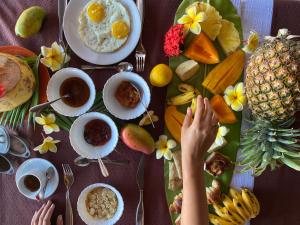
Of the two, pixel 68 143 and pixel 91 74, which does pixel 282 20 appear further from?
pixel 68 143

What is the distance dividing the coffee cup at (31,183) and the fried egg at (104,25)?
44 centimetres

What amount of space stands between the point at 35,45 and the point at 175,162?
58 cm

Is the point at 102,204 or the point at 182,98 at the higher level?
the point at 182,98

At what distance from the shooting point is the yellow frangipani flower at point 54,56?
1.02 metres

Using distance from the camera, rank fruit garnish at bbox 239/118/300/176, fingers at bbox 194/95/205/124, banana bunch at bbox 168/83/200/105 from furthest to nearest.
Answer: banana bunch at bbox 168/83/200/105, fruit garnish at bbox 239/118/300/176, fingers at bbox 194/95/205/124

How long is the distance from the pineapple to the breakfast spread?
53 cm

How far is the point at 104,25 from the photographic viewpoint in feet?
3.49

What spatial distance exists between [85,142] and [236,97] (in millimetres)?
472

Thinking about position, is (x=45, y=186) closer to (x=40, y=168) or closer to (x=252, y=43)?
(x=40, y=168)

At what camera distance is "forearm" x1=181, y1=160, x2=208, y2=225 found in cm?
84

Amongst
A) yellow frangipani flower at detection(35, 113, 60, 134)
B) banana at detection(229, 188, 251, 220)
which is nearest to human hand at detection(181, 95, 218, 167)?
banana at detection(229, 188, 251, 220)

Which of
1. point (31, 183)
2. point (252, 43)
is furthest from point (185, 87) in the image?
point (31, 183)

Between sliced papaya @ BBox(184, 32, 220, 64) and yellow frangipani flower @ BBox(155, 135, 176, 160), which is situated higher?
sliced papaya @ BBox(184, 32, 220, 64)

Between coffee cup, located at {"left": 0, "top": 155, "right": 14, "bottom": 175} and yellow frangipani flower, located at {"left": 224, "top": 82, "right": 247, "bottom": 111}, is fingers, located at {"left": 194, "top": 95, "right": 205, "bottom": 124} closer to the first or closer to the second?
yellow frangipani flower, located at {"left": 224, "top": 82, "right": 247, "bottom": 111}
